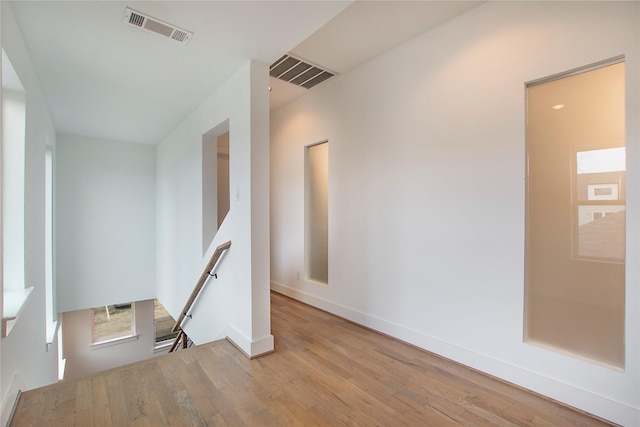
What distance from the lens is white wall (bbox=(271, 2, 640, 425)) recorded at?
1.88 metres

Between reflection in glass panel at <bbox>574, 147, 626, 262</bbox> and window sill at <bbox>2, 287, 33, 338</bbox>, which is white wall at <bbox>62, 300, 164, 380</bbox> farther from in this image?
reflection in glass panel at <bbox>574, 147, 626, 262</bbox>

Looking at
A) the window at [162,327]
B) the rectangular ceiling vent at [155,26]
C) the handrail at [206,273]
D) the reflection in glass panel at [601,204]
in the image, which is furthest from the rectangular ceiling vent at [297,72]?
the window at [162,327]

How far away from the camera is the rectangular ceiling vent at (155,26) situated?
2029 millimetres

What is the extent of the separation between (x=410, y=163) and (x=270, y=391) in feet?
7.57

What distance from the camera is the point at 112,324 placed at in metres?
7.85

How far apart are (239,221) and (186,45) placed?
155 centimetres

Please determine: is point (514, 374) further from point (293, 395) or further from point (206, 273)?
point (206, 273)

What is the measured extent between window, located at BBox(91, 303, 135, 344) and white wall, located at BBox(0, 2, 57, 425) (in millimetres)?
3511

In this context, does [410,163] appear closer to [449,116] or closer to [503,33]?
[449,116]

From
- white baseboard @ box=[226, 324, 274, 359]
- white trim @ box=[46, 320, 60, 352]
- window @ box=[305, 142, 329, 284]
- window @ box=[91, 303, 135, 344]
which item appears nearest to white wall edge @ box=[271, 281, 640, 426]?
window @ box=[305, 142, 329, 284]

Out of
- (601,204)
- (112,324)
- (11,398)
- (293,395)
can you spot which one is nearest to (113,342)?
(112,324)

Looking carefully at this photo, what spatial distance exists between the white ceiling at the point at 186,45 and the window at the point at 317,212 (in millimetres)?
1167

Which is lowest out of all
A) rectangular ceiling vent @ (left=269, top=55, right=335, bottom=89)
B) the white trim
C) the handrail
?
the white trim

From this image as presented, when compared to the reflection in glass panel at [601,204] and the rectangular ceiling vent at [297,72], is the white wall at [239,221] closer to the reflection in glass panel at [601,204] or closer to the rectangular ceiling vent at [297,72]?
the rectangular ceiling vent at [297,72]
